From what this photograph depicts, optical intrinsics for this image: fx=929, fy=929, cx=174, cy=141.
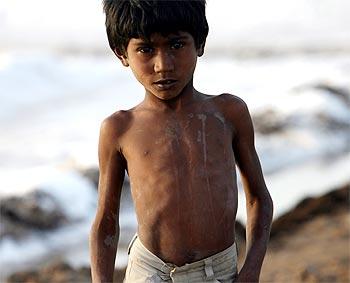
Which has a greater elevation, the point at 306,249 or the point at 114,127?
the point at 114,127

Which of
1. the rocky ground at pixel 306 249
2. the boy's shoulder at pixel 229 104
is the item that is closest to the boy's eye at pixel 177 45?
the boy's shoulder at pixel 229 104

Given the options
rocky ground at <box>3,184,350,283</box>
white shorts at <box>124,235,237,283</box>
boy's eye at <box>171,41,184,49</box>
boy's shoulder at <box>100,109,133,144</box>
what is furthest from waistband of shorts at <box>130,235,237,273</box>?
rocky ground at <box>3,184,350,283</box>

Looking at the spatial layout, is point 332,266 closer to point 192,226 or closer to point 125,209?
point 125,209

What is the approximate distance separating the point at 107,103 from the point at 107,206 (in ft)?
32.1

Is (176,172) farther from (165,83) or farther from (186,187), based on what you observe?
(165,83)

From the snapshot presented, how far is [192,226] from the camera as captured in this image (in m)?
2.17

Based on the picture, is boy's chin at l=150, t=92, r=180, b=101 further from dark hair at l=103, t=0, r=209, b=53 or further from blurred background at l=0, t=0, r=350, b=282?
blurred background at l=0, t=0, r=350, b=282

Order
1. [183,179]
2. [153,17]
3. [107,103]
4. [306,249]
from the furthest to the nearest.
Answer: [107,103] → [306,249] → [183,179] → [153,17]

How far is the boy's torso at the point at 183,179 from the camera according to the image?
2174 millimetres

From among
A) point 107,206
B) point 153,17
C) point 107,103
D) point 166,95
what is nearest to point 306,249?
point 107,206

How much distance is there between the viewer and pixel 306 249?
6.16 m

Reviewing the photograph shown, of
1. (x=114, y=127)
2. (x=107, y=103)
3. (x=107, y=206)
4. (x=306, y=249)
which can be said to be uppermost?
(x=107, y=103)

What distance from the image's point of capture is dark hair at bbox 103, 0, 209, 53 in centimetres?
205

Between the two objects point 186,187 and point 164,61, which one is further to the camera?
point 186,187
